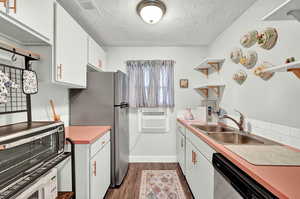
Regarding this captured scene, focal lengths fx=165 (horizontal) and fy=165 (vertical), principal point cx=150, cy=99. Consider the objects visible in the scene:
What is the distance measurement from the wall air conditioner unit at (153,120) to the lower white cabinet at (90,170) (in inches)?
54.9

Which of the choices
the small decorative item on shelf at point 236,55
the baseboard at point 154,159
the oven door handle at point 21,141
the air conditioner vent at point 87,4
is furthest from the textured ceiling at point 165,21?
the baseboard at point 154,159

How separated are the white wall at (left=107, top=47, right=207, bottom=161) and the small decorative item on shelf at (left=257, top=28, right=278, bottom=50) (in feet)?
5.73

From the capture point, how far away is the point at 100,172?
1.91m

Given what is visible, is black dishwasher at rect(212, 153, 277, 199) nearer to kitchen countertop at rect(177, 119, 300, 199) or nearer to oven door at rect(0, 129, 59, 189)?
kitchen countertop at rect(177, 119, 300, 199)

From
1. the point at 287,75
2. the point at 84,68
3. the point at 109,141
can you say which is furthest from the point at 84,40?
the point at 287,75

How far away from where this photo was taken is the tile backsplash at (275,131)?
1330mm

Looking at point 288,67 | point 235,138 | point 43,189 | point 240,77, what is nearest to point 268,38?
point 240,77

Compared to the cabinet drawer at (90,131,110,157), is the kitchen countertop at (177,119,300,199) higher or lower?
higher

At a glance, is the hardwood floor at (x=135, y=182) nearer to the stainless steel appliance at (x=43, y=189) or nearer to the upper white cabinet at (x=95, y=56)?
the stainless steel appliance at (x=43, y=189)

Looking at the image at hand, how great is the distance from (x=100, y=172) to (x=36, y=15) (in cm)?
165

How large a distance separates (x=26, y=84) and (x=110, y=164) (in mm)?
1539

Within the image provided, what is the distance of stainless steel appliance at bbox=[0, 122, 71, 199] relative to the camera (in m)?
0.80

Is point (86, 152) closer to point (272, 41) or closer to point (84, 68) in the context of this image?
point (84, 68)

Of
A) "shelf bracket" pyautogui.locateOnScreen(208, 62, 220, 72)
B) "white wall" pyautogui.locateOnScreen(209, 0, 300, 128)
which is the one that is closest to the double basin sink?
"white wall" pyautogui.locateOnScreen(209, 0, 300, 128)
